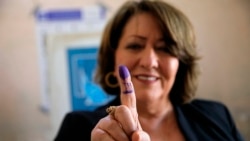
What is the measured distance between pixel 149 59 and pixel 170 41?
0.10m

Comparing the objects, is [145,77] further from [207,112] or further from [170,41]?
[207,112]

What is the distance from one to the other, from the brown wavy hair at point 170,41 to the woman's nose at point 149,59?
6cm

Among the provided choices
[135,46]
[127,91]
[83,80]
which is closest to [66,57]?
[83,80]

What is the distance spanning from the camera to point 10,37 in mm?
1410

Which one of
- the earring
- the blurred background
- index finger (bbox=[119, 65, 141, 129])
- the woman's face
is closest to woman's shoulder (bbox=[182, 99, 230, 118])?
the woman's face

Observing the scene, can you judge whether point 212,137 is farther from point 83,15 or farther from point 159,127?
point 83,15

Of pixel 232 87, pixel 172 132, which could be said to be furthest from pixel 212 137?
pixel 232 87

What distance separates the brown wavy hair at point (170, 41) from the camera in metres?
1.05

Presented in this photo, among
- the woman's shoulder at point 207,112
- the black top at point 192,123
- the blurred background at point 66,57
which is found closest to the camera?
the black top at point 192,123

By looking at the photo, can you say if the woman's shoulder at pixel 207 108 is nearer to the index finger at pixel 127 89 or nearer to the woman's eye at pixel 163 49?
the woman's eye at pixel 163 49

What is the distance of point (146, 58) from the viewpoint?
99 cm

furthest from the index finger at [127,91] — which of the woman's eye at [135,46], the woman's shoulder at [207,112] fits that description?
the woman's shoulder at [207,112]

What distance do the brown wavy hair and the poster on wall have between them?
26cm

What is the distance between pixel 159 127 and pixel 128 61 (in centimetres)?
24
